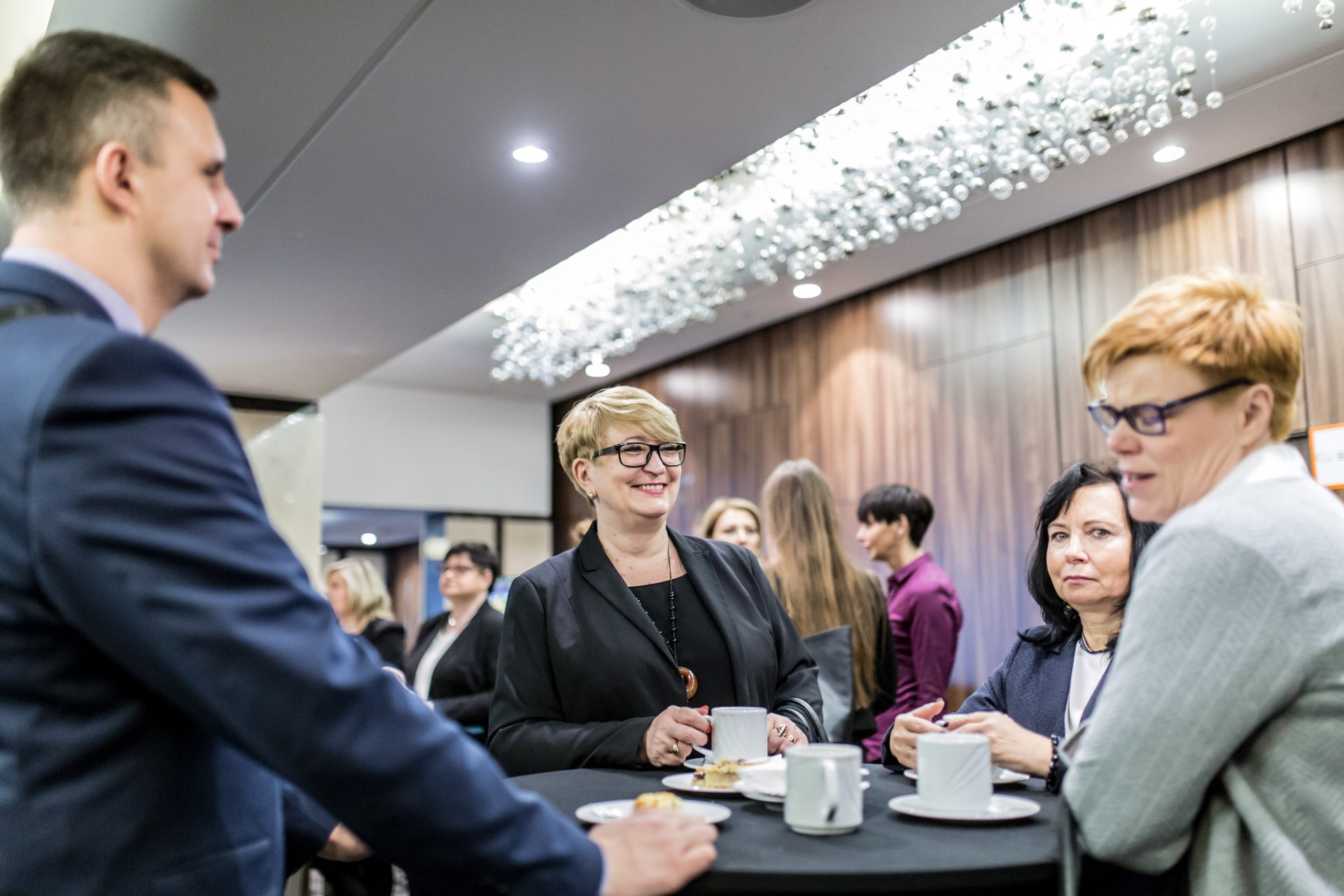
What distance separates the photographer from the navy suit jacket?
0.92 meters

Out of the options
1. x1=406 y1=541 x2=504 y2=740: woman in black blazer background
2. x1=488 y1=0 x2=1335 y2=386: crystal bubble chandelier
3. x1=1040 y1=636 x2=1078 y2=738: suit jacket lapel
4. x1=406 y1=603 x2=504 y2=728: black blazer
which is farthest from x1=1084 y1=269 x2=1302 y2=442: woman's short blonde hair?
x1=406 y1=603 x2=504 y2=728: black blazer

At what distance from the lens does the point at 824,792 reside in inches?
51.3

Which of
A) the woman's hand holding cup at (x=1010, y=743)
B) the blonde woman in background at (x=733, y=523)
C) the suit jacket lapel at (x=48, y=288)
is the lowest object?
the woman's hand holding cup at (x=1010, y=743)

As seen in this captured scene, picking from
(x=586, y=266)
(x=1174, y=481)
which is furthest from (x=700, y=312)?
(x=1174, y=481)

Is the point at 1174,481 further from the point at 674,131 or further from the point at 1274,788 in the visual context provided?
the point at 674,131

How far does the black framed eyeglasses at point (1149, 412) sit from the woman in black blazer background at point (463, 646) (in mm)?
3181

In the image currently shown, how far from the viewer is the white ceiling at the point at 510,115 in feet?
11.2

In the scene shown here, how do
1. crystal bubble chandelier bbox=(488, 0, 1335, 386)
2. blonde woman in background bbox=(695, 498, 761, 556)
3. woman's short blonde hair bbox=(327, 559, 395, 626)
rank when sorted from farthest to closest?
woman's short blonde hair bbox=(327, 559, 395, 626)
blonde woman in background bbox=(695, 498, 761, 556)
crystal bubble chandelier bbox=(488, 0, 1335, 386)

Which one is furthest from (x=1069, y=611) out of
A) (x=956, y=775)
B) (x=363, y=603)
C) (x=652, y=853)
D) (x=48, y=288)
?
(x=363, y=603)

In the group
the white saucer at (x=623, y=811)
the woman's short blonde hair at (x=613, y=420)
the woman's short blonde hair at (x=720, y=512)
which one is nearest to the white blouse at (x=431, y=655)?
the woman's short blonde hair at (x=720, y=512)

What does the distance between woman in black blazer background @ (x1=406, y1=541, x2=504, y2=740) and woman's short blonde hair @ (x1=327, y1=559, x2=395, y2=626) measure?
1.76 ft

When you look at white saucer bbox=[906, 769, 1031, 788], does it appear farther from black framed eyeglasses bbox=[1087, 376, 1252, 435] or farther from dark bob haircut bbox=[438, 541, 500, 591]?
dark bob haircut bbox=[438, 541, 500, 591]

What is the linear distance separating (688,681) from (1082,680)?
29.7 inches

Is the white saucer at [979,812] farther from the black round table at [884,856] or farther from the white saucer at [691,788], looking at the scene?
the white saucer at [691,788]
